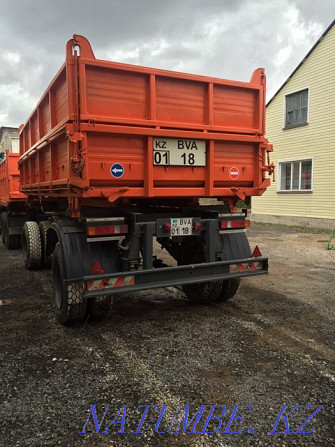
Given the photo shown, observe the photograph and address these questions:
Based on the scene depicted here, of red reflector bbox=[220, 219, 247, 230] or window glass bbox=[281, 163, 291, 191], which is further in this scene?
window glass bbox=[281, 163, 291, 191]

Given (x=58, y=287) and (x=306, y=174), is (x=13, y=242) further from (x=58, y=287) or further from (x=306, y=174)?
(x=306, y=174)

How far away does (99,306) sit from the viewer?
409cm

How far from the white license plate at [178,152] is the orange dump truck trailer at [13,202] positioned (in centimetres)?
624

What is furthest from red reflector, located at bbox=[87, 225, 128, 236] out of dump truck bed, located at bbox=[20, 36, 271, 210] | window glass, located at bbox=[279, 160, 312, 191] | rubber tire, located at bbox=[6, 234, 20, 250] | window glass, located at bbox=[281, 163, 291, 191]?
window glass, located at bbox=[281, 163, 291, 191]

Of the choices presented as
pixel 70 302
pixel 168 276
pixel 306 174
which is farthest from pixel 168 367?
pixel 306 174

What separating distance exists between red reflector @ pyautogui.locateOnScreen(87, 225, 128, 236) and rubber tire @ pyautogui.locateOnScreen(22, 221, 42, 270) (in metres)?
3.71

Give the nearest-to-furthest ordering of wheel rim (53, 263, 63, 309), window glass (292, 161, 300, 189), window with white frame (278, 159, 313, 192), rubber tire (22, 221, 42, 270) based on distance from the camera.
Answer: wheel rim (53, 263, 63, 309) → rubber tire (22, 221, 42, 270) → window with white frame (278, 159, 313, 192) → window glass (292, 161, 300, 189)

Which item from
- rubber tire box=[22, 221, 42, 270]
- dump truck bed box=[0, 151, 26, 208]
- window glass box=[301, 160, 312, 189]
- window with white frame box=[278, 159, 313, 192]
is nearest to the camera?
rubber tire box=[22, 221, 42, 270]

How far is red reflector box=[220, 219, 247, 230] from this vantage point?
14.9 ft

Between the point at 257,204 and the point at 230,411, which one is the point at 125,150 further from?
the point at 257,204

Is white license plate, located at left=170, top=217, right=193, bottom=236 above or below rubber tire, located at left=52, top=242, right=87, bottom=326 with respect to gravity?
above

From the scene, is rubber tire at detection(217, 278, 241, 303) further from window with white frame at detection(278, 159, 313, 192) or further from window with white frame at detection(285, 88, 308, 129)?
window with white frame at detection(285, 88, 308, 129)

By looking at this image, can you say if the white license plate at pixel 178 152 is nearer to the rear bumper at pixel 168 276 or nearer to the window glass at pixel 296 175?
the rear bumper at pixel 168 276

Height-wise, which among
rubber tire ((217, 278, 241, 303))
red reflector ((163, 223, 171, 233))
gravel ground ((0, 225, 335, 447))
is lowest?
gravel ground ((0, 225, 335, 447))
